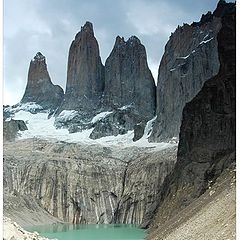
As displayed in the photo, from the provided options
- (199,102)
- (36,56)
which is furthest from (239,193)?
(36,56)

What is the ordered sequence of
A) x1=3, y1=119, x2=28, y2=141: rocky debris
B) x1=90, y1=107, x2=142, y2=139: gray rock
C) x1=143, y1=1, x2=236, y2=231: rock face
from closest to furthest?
x1=143, y1=1, x2=236, y2=231: rock face, x1=3, y1=119, x2=28, y2=141: rocky debris, x1=90, y1=107, x2=142, y2=139: gray rock

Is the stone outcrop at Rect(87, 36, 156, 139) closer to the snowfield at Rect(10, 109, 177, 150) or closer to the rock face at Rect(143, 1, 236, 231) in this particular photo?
the snowfield at Rect(10, 109, 177, 150)

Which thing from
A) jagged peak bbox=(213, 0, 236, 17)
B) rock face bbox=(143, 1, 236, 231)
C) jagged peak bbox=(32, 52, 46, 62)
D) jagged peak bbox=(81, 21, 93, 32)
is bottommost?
Answer: rock face bbox=(143, 1, 236, 231)

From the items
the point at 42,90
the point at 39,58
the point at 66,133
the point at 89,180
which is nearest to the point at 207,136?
the point at 89,180

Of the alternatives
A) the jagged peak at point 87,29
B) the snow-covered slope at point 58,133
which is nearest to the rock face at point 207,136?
the snow-covered slope at point 58,133

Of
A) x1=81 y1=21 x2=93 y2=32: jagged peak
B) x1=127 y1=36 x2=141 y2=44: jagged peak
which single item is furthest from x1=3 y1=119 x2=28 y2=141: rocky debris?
x1=127 y1=36 x2=141 y2=44: jagged peak
